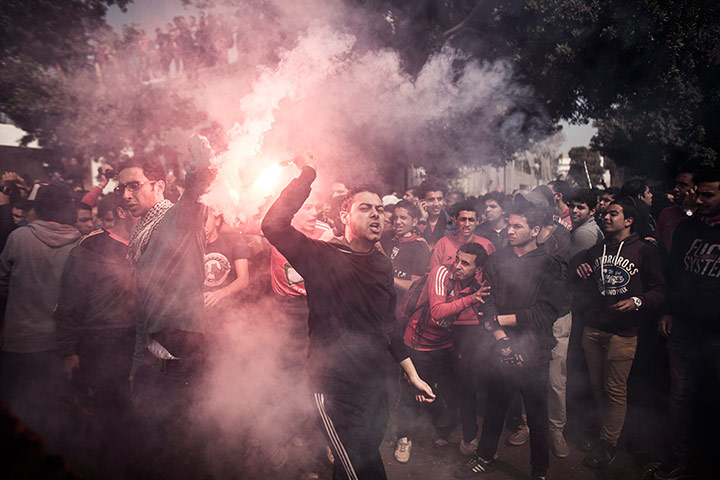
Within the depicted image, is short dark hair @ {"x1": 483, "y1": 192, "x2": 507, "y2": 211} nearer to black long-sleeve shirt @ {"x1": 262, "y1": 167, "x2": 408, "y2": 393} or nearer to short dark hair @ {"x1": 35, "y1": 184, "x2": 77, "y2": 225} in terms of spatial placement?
black long-sleeve shirt @ {"x1": 262, "y1": 167, "x2": 408, "y2": 393}

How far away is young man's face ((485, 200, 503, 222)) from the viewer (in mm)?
5461

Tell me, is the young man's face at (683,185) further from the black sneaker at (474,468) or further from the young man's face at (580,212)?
the black sneaker at (474,468)

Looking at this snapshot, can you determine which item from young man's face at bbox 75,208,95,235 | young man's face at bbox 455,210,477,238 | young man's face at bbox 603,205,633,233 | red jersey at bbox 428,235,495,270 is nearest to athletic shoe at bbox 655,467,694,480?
young man's face at bbox 603,205,633,233

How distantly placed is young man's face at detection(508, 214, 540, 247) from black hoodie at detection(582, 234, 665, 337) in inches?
31.3

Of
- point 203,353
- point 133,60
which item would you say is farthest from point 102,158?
point 203,353

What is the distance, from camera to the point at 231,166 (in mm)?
3156

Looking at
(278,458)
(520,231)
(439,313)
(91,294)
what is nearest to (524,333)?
(439,313)

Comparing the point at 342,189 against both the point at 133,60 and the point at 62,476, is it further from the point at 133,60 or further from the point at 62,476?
the point at 133,60

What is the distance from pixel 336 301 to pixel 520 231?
1.87 meters

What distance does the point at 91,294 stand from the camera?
3424mm

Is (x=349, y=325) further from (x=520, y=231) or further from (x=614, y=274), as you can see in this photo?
(x=614, y=274)

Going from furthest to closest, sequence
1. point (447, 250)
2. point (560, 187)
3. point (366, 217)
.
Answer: point (560, 187), point (447, 250), point (366, 217)

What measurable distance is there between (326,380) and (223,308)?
1.61m

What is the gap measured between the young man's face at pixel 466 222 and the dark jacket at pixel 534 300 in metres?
0.83
